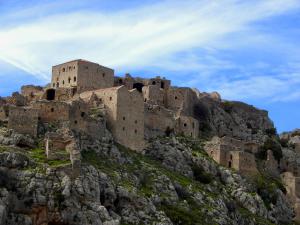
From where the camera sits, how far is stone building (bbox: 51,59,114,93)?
13275 centimetres

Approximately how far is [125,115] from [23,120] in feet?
53.8

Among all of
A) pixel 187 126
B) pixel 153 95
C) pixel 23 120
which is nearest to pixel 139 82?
pixel 153 95

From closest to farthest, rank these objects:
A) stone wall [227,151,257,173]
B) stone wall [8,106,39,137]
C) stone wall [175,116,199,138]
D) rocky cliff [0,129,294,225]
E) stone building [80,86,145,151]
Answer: rocky cliff [0,129,294,225] < stone wall [8,106,39,137] < stone building [80,86,145,151] < stone wall [227,151,257,173] < stone wall [175,116,199,138]

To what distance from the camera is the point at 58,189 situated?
323ft

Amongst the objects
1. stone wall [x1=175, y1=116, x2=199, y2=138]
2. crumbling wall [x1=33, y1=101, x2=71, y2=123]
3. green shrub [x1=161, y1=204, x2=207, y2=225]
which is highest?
stone wall [x1=175, y1=116, x2=199, y2=138]

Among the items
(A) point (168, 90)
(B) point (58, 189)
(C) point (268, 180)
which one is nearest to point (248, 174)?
(C) point (268, 180)

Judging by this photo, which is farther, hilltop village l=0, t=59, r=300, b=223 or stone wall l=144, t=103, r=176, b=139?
stone wall l=144, t=103, r=176, b=139

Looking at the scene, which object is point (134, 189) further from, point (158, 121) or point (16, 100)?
point (16, 100)

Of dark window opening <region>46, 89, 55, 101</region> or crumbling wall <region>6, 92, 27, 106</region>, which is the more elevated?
dark window opening <region>46, 89, 55, 101</region>

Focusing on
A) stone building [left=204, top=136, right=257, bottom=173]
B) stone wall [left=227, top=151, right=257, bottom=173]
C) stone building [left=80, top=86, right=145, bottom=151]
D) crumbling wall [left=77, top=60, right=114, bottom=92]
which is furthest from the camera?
stone building [left=204, top=136, right=257, bottom=173]

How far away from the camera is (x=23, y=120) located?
367 ft

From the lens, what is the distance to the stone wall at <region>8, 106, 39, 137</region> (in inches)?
4377

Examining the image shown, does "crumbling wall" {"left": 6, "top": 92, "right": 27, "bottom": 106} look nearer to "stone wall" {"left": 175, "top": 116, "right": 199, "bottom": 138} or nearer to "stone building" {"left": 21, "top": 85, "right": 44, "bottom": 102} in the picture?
"stone building" {"left": 21, "top": 85, "right": 44, "bottom": 102}

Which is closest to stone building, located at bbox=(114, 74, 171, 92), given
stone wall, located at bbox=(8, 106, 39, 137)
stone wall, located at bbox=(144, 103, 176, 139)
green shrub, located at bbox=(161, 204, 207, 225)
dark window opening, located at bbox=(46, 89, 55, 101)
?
stone wall, located at bbox=(144, 103, 176, 139)
